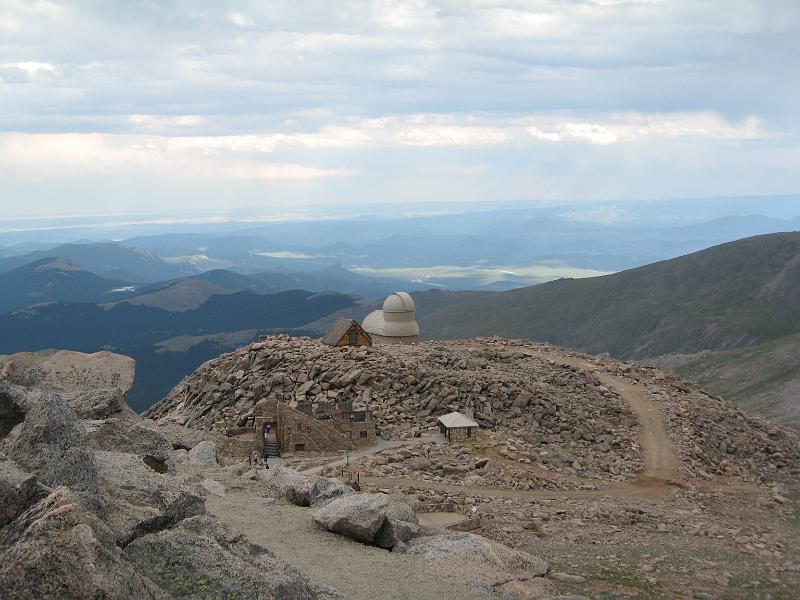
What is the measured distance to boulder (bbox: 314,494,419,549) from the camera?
580 inches

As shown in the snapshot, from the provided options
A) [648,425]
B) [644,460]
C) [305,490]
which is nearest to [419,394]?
[644,460]

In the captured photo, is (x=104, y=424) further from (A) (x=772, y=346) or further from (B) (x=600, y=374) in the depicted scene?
(A) (x=772, y=346)

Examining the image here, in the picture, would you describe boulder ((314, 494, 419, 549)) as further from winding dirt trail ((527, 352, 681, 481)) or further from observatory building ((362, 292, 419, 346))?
observatory building ((362, 292, 419, 346))

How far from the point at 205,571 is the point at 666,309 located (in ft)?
477

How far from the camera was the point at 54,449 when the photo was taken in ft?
35.2

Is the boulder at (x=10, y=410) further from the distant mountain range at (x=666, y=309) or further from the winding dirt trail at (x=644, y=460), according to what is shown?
the distant mountain range at (x=666, y=309)

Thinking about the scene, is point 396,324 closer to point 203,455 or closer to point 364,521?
point 203,455

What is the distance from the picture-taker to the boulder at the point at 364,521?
14.7 metres

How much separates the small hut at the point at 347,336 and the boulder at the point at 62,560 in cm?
3093

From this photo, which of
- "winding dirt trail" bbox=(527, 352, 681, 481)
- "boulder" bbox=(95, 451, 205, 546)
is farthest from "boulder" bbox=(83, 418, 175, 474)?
"winding dirt trail" bbox=(527, 352, 681, 481)

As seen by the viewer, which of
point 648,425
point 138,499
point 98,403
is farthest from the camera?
point 648,425

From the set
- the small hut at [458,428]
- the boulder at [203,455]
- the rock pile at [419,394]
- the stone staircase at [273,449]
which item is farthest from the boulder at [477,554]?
the rock pile at [419,394]

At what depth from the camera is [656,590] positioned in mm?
16547

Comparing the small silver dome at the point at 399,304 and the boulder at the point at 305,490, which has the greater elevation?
the small silver dome at the point at 399,304
